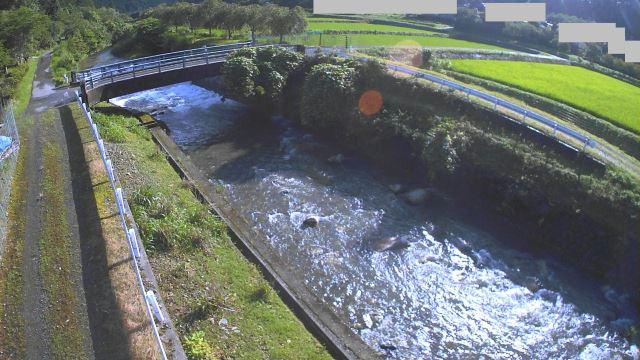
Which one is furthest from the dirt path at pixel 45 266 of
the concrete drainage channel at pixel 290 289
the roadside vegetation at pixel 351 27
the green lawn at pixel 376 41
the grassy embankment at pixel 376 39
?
the roadside vegetation at pixel 351 27

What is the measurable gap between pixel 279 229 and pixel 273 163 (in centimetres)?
771

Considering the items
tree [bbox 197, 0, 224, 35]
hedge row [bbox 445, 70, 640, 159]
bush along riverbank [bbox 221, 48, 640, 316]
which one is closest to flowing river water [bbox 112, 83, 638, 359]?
bush along riverbank [bbox 221, 48, 640, 316]

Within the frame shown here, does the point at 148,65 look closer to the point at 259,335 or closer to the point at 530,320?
the point at 259,335

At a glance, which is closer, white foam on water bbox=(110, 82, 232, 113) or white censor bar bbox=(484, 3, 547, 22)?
white foam on water bbox=(110, 82, 232, 113)

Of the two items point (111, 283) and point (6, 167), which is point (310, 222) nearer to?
point (111, 283)

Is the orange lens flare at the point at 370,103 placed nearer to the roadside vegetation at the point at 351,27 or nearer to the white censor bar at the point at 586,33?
the roadside vegetation at the point at 351,27

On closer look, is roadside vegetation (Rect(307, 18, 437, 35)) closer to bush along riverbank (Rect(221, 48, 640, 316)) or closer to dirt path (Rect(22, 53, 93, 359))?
bush along riverbank (Rect(221, 48, 640, 316))

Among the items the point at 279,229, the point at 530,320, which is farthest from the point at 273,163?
the point at 530,320

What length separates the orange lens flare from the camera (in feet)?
99.2

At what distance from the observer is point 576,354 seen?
15.7m

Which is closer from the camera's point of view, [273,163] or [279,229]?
[279,229]

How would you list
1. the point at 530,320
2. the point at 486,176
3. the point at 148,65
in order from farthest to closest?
the point at 148,65, the point at 486,176, the point at 530,320

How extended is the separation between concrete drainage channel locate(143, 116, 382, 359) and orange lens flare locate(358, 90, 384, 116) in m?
12.3

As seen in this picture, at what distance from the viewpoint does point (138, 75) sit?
33656mm
